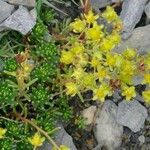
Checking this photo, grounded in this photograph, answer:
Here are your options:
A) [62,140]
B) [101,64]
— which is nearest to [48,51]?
[101,64]

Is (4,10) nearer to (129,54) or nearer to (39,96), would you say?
(39,96)

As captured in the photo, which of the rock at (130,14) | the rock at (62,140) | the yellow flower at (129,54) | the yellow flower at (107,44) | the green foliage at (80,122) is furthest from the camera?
the rock at (130,14)

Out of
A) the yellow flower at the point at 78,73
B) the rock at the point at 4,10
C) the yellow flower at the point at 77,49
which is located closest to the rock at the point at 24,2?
the rock at the point at 4,10

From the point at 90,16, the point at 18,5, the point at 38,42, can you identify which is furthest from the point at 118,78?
the point at 18,5

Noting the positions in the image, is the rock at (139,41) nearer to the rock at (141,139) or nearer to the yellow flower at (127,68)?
the yellow flower at (127,68)

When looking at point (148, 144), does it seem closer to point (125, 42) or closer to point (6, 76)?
point (125, 42)

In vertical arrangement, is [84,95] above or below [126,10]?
below
